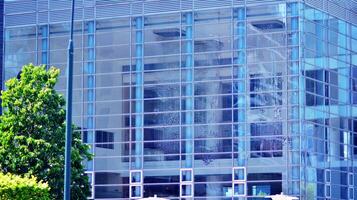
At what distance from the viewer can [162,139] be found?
5997cm

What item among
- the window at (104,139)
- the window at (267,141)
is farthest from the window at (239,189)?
the window at (104,139)

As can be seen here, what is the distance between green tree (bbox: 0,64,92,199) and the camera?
45.3 m

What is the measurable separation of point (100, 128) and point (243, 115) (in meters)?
8.53

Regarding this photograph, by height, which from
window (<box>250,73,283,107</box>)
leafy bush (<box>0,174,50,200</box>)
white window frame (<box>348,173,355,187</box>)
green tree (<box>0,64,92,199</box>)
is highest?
window (<box>250,73,283,107</box>)

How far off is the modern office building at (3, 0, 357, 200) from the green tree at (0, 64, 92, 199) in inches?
513

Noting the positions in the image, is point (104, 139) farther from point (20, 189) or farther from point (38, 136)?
point (20, 189)

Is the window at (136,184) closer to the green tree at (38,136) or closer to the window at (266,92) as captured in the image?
the window at (266,92)

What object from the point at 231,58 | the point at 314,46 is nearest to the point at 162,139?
the point at 231,58

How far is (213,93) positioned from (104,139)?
694 cm

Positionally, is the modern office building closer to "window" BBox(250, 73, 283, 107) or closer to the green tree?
"window" BBox(250, 73, 283, 107)

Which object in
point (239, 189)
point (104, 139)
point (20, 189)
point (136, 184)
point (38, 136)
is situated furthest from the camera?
point (104, 139)

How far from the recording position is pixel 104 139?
61375mm

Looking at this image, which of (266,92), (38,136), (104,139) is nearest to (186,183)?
(104,139)

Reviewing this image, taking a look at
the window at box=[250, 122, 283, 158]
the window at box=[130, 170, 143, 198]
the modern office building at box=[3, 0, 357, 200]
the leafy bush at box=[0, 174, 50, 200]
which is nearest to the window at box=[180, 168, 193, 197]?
the modern office building at box=[3, 0, 357, 200]
